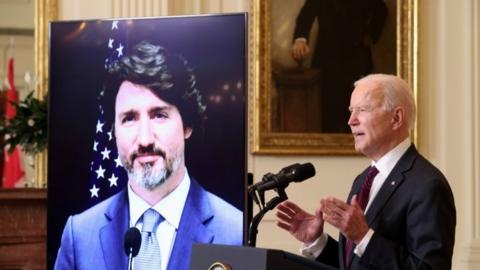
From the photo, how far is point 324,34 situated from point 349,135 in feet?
2.64

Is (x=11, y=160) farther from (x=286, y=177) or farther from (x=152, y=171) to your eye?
(x=286, y=177)

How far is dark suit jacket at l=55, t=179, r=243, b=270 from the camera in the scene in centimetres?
421

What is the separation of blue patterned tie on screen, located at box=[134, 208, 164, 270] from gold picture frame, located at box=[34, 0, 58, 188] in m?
Result: 2.43

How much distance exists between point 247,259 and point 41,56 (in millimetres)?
4371

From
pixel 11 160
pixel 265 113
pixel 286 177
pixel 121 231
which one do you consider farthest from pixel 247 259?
pixel 265 113

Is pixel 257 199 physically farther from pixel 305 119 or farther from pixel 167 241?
pixel 305 119

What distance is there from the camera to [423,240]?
11.8ft

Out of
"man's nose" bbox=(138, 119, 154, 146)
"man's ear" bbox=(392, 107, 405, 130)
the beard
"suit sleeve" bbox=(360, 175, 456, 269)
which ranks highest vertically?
"man's ear" bbox=(392, 107, 405, 130)

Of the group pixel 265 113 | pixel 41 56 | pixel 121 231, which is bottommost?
pixel 121 231

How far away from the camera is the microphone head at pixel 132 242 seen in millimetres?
4289

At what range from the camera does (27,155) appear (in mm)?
6547

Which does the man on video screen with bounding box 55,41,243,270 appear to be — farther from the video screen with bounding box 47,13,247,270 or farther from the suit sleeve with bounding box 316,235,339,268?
the suit sleeve with bounding box 316,235,339,268

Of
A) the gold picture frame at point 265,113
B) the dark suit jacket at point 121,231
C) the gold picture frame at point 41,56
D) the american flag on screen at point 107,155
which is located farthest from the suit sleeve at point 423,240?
the gold picture frame at point 265,113

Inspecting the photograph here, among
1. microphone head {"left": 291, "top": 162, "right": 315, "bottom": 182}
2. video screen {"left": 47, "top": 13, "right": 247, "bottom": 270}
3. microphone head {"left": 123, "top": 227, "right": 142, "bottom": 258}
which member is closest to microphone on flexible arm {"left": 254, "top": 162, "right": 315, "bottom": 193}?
microphone head {"left": 291, "top": 162, "right": 315, "bottom": 182}
